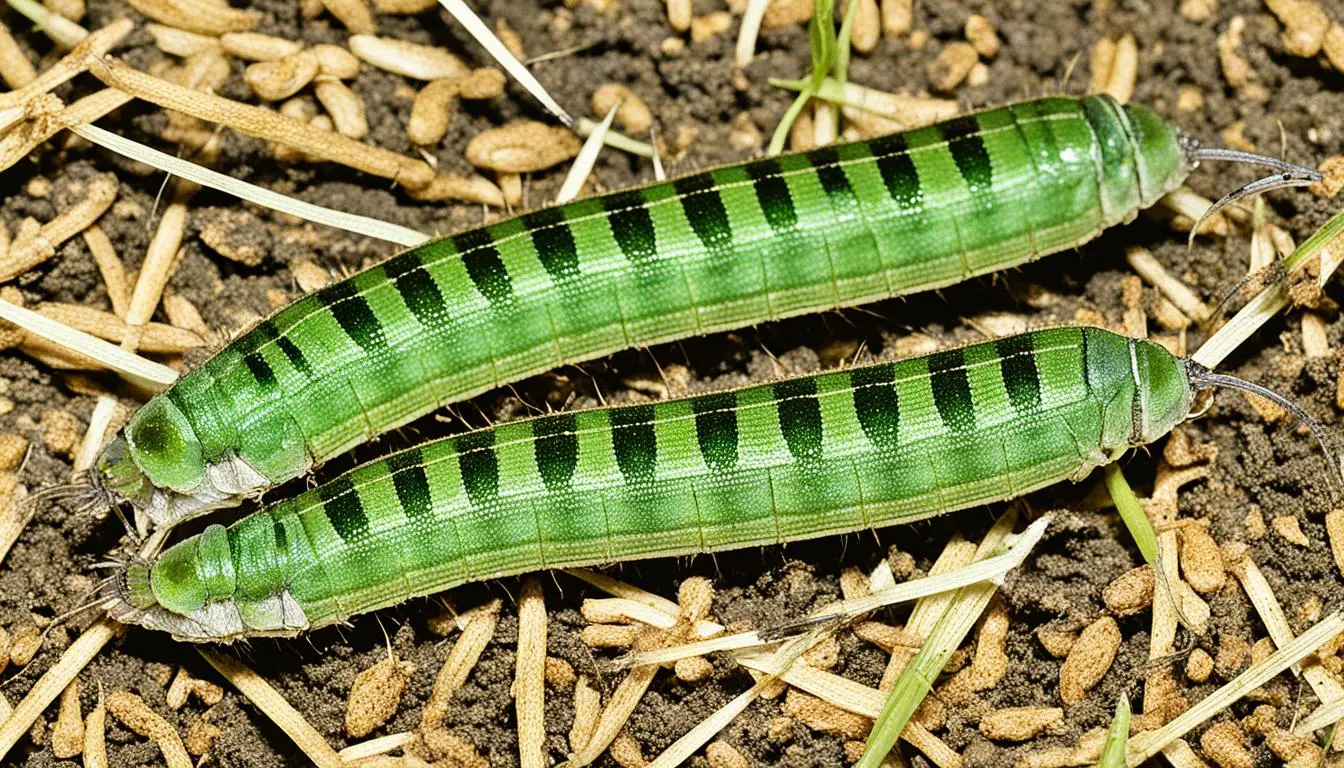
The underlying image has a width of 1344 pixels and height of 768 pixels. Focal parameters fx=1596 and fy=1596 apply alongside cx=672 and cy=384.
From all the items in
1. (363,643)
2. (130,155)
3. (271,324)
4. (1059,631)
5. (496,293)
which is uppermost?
(130,155)

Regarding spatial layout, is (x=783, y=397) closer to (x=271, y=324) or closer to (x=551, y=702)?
(x=551, y=702)

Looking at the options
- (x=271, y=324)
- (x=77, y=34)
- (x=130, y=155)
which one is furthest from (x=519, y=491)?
(x=77, y=34)

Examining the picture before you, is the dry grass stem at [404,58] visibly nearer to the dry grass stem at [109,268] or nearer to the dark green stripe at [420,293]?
the dark green stripe at [420,293]

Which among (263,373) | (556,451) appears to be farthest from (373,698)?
(263,373)

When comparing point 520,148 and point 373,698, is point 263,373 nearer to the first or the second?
point 373,698

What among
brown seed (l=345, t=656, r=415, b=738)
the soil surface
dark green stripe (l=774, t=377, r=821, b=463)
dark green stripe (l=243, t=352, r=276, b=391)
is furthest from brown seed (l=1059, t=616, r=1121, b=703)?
dark green stripe (l=243, t=352, r=276, b=391)

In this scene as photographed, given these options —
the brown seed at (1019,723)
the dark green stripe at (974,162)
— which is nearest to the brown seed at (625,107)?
the dark green stripe at (974,162)
